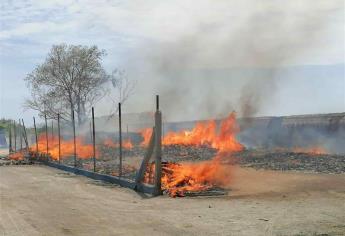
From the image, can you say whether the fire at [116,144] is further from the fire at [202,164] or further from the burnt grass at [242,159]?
the burnt grass at [242,159]

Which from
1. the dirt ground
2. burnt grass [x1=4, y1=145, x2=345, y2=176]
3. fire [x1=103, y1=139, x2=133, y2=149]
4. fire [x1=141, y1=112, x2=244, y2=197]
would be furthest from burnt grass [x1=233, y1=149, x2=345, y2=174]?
fire [x1=103, y1=139, x2=133, y2=149]

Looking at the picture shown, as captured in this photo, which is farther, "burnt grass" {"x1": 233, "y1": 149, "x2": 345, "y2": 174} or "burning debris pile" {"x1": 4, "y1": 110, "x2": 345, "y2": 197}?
"burnt grass" {"x1": 233, "y1": 149, "x2": 345, "y2": 174}

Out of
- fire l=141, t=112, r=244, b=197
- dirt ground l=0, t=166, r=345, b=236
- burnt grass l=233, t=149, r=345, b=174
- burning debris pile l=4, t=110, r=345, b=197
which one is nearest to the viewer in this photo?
dirt ground l=0, t=166, r=345, b=236

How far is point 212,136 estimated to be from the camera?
32.2m

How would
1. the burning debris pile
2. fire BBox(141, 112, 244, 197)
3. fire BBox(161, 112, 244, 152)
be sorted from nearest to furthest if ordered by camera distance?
1. fire BBox(141, 112, 244, 197)
2. the burning debris pile
3. fire BBox(161, 112, 244, 152)

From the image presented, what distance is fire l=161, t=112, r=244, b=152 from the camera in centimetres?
2969

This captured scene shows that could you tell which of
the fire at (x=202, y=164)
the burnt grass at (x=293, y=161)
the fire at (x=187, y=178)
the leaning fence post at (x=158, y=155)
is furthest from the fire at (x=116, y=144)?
the leaning fence post at (x=158, y=155)

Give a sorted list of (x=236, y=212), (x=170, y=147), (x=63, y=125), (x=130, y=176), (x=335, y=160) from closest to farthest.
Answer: (x=236, y=212) → (x=130, y=176) → (x=335, y=160) → (x=170, y=147) → (x=63, y=125)

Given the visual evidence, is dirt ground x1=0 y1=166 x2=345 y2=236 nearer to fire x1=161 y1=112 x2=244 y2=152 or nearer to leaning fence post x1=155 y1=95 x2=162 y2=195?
leaning fence post x1=155 y1=95 x2=162 y2=195

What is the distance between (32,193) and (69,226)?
17.7ft

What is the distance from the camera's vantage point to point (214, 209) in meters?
10.7

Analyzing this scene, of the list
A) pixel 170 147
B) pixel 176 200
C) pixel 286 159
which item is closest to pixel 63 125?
pixel 170 147

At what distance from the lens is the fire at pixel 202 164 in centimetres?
1434

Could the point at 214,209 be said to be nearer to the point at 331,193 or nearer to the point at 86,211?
the point at 86,211
